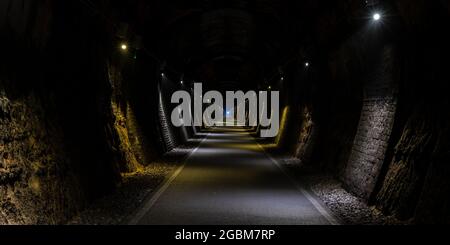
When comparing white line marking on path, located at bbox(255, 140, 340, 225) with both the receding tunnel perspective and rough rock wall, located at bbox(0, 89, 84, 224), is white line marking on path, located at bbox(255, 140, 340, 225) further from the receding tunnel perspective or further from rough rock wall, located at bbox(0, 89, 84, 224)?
rough rock wall, located at bbox(0, 89, 84, 224)

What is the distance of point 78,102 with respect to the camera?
1086cm

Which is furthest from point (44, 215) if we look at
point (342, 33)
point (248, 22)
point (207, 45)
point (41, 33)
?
point (207, 45)

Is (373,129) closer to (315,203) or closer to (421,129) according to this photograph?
(315,203)

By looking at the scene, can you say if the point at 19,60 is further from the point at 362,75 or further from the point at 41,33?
the point at 362,75

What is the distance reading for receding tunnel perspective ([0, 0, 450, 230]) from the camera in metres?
7.82

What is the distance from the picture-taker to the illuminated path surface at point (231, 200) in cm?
876

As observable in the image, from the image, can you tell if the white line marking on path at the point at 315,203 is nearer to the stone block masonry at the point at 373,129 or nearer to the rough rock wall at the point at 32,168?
the stone block masonry at the point at 373,129

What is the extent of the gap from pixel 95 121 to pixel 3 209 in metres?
5.74

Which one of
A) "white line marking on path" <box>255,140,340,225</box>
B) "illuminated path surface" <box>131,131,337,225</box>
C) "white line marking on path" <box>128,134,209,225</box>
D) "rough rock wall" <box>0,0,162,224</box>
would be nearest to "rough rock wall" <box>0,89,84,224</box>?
"rough rock wall" <box>0,0,162,224</box>

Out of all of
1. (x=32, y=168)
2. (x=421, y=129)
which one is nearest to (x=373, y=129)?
(x=421, y=129)

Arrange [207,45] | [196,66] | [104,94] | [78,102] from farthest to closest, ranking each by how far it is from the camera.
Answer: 1. [196,66]
2. [207,45]
3. [104,94]
4. [78,102]

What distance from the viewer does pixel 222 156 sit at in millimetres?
22062

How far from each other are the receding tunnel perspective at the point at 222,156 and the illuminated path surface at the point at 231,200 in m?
0.06

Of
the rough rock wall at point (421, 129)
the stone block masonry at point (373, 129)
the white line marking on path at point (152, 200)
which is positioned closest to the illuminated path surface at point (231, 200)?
the white line marking on path at point (152, 200)
